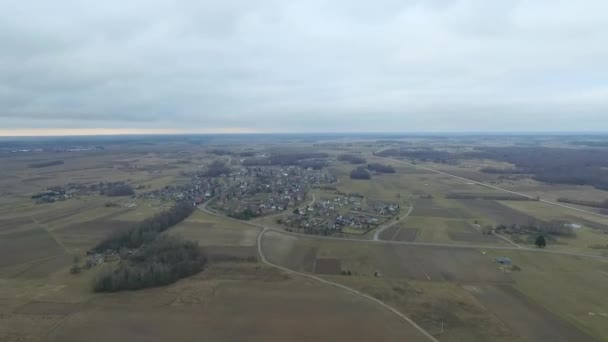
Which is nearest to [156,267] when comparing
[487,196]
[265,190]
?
[265,190]

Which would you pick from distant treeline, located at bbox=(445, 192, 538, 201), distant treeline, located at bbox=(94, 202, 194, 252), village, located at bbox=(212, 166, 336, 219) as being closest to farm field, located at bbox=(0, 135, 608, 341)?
distant treeline, located at bbox=(94, 202, 194, 252)

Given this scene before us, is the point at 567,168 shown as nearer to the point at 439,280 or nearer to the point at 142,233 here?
the point at 439,280

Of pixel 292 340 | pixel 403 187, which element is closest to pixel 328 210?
pixel 403 187

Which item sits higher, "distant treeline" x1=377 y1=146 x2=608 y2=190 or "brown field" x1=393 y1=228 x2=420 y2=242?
"distant treeline" x1=377 y1=146 x2=608 y2=190

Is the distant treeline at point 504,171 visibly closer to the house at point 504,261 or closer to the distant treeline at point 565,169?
the distant treeline at point 565,169

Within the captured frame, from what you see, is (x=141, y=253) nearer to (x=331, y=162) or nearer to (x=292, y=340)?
(x=292, y=340)

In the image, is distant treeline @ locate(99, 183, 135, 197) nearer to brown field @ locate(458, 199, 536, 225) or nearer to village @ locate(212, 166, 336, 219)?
village @ locate(212, 166, 336, 219)
